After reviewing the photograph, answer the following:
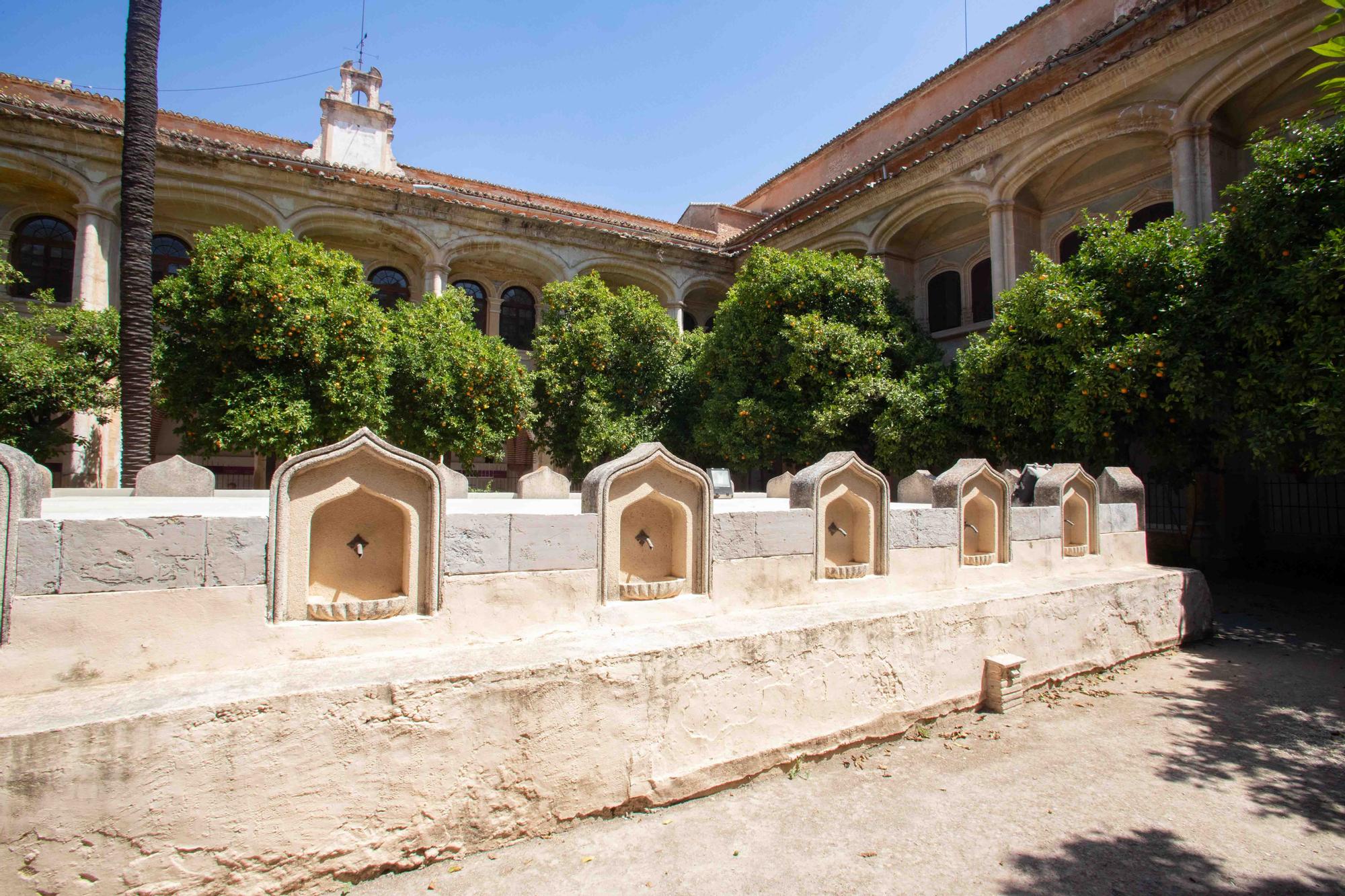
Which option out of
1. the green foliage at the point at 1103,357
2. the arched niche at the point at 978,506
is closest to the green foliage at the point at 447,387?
the green foliage at the point at 1103,357

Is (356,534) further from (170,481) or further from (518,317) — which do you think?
(518,317)

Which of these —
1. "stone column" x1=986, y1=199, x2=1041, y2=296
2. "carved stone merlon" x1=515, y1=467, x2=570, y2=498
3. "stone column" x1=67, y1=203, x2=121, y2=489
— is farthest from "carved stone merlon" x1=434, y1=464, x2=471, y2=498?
"stone column" x1=986, y1=199, x2=1041, y2=296

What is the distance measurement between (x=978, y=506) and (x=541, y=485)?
5.05 metres

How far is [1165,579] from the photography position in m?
6.39

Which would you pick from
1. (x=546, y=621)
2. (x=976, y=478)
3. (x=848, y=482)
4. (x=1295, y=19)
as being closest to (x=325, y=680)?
(x=546, y=621)

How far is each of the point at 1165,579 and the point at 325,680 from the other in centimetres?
702

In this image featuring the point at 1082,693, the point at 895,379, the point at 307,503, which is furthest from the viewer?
the point at 895,379

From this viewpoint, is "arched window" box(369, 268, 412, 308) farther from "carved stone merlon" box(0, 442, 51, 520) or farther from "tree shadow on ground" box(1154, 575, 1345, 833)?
"tree shadow on ground" box(1154, 575, 1345, 833)

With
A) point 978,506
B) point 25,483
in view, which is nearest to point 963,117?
point 978,506

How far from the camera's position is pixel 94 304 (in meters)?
14.6

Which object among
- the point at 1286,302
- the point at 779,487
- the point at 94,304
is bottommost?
the point at 779,487

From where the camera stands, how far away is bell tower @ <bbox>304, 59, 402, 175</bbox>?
21.2 meters

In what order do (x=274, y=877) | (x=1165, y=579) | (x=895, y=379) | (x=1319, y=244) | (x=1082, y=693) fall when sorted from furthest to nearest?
(x=895, y=379) → (x=1319, y=244) → (x=1165, y=579) → (x=1082, y=693) → (x=274, y=877)

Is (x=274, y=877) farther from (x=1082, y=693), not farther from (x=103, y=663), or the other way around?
(x=1082, y=693)
